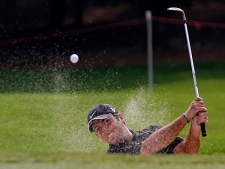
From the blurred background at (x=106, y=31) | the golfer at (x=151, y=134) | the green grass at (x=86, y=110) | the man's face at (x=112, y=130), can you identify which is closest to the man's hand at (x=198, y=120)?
the golfer at (x=151, y=134)

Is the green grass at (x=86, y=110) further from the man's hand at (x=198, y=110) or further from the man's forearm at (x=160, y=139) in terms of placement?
the man's hand at (x=198, y=110)

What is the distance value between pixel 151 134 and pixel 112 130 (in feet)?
1.22

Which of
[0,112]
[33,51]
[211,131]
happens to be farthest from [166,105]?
[33,51]

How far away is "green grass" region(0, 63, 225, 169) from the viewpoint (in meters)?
5.68

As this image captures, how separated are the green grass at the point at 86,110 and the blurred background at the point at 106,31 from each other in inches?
108

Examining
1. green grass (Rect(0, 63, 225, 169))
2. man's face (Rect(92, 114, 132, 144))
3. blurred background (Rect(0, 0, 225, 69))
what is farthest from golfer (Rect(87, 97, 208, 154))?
blurred background (Rect(0, 0, 225, 69))

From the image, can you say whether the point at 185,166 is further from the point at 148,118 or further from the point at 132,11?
the point at 132,11

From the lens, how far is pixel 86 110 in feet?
41.4

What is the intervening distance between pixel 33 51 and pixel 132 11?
4241 mm

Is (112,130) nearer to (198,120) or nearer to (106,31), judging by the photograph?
(198,120)

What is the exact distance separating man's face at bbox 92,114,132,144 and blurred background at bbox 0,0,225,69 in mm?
15203

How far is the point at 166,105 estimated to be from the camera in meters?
13.7

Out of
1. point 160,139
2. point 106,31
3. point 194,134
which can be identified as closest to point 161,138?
point 160,139

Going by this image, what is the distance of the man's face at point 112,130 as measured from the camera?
24.5 ft
